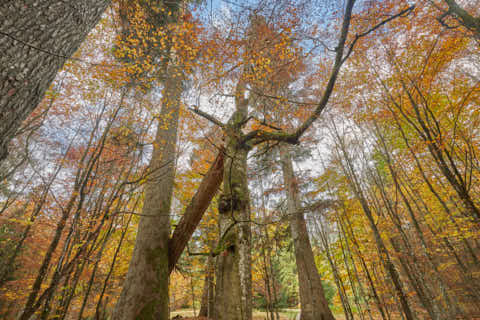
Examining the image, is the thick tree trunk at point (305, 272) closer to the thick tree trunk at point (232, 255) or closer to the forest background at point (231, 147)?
the forest background at point (231, 147)

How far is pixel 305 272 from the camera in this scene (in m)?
5.50

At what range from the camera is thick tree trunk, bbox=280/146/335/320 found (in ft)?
16.7

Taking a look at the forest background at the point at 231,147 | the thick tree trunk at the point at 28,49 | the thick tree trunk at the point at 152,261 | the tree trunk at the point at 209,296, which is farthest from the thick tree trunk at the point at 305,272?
the thick tree trunk at the point at 28,49

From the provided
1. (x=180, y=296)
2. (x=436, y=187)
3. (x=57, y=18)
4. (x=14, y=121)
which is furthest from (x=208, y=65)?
(x=180, y=296)

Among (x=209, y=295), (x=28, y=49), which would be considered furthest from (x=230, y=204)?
(x=209, y=295)

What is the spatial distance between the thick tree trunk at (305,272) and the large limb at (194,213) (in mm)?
2370

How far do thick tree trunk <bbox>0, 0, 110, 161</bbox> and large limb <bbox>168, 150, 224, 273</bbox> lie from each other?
2405 mm

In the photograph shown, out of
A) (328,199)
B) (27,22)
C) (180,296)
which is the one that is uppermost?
(328,199)

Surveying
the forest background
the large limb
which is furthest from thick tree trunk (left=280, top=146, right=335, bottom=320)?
the large limb

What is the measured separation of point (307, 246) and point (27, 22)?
6.92 meters

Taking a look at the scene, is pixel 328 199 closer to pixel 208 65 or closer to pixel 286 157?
pixel 286 157

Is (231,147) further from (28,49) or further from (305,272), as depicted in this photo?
(305,272)

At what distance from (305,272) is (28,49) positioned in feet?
22.6

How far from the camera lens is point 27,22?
1.05 m
